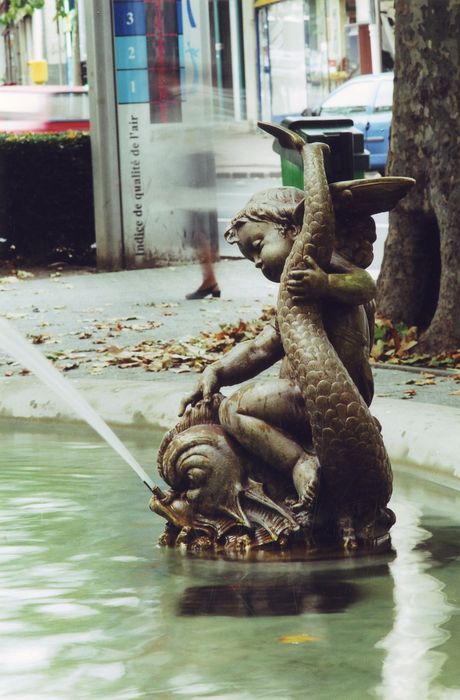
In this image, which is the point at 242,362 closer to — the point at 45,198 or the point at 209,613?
the point at 209,613

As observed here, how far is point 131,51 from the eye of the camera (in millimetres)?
16125

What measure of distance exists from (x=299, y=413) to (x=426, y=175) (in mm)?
4953

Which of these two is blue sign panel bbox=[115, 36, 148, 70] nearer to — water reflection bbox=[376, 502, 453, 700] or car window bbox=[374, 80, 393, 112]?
water reflection bbox=[376, 502, 453, 700]

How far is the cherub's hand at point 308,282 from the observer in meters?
4.80

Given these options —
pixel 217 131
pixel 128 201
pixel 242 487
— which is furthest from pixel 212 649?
pixel 217 131

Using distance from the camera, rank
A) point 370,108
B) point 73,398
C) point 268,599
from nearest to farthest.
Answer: point 268,599 → point 73,398 → point 370,108

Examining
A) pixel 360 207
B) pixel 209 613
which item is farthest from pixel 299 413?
pixel 209 613

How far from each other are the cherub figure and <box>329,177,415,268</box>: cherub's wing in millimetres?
40

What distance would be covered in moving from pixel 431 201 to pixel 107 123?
24.5 ft

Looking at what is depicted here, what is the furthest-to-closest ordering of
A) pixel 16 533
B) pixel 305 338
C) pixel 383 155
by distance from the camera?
pixel 383 155
pixel 16 533
pixel 305 338

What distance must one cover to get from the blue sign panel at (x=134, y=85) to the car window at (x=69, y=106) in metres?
6.45

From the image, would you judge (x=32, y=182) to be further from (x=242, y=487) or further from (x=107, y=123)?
(x=242, y=487)

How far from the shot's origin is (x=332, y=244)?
4875 millimetres

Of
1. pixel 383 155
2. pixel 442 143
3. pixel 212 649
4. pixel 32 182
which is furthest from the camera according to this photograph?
pixel 383 155
